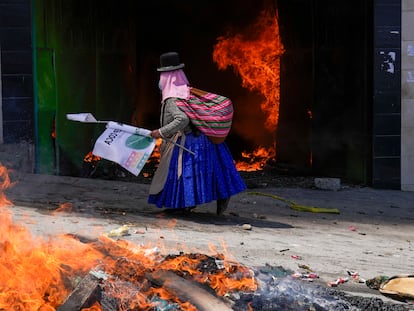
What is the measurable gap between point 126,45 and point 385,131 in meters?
4.79

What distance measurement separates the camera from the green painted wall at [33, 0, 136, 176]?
10125 mm

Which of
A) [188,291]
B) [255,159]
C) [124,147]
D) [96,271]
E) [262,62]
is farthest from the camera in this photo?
[255,159]

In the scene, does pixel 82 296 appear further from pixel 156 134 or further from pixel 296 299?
pixel 156 134

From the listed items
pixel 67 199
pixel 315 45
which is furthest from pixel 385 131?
pixel 67 199

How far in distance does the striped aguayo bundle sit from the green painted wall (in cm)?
315

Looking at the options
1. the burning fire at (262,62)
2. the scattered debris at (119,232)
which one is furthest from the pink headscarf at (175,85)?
the burning fire at (262,62)

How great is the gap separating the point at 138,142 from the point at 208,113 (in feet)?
2.37

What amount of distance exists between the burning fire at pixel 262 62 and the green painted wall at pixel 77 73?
2.14m

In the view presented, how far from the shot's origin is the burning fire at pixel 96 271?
14.7ft

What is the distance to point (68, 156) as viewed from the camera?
1085cm

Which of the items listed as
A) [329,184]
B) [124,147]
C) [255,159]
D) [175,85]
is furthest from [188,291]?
[255,159]

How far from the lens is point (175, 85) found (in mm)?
7430

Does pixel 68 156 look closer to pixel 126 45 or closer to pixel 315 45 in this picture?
pixel 126 45

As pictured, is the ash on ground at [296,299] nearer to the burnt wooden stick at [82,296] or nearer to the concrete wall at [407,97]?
the burnt wooden stick at [82,296]
